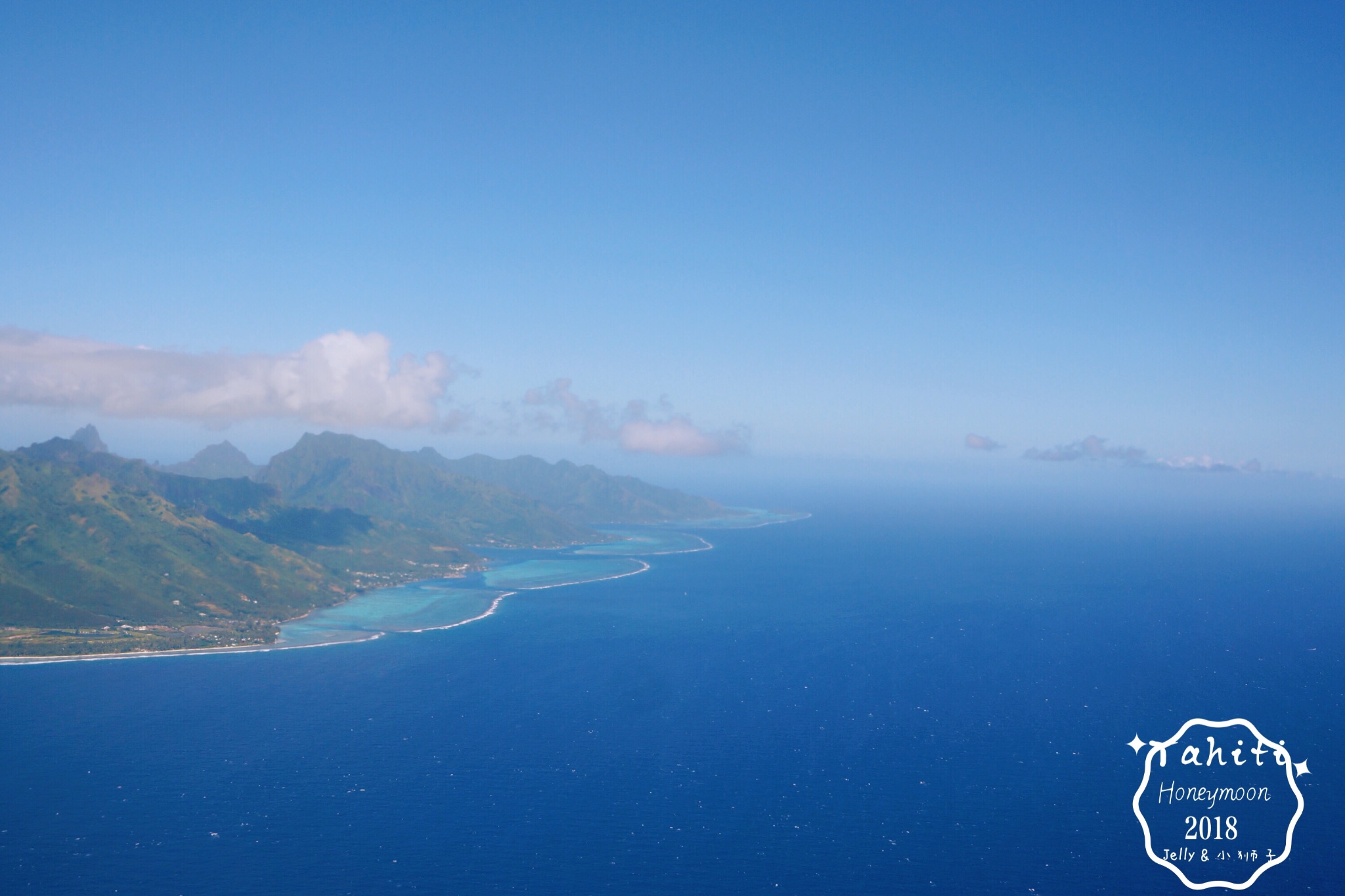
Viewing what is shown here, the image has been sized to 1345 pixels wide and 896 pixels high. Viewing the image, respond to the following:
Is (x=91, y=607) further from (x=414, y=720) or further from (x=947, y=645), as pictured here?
(x=947, y=645)

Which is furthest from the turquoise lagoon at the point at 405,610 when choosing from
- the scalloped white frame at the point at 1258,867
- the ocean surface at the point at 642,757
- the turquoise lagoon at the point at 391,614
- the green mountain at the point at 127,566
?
the scalloped white frame at the point at 1258,867

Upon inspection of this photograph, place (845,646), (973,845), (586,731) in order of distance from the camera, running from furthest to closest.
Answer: (845,646) → (586,731) → (973,845)

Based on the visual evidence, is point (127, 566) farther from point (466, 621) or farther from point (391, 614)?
point (466, 621)

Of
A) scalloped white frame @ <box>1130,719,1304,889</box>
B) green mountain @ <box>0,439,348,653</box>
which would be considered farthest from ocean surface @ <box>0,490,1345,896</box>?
green mountain @ <box>0,439,348,653</box>

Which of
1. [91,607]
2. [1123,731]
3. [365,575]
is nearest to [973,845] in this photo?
[1123,731]

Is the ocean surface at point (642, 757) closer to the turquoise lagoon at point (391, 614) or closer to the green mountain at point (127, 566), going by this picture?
the turquoise lagoon at point (391, 614)
